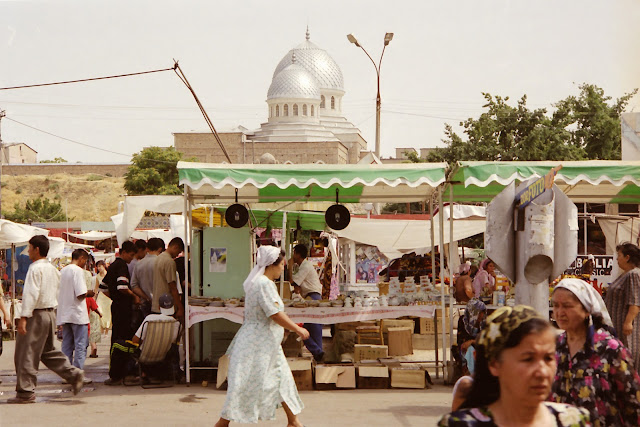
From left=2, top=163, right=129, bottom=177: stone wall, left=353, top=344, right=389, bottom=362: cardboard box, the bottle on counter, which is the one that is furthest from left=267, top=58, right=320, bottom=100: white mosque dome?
the bottle on counter

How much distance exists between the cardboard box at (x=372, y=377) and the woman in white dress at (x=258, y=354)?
12.2 feet

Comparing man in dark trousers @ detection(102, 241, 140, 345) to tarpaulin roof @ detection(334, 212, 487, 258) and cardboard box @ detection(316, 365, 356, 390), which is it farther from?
tarpaulin roof @ detection(334, 212, 487, 258)

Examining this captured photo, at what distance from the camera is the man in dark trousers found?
39.0ft

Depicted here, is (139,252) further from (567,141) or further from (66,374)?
(567,141)

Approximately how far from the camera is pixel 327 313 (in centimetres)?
1149

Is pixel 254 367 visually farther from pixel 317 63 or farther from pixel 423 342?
pixel 317 63

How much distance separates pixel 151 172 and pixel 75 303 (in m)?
63.0

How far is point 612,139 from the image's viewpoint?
126 feet

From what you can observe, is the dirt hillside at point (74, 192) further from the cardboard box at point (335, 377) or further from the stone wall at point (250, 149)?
the cardboard box at point (335, 377)

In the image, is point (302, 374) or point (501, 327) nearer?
point (501, 327)

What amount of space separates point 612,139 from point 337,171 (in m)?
30.2

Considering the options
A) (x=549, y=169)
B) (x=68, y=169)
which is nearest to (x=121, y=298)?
(x=549, y=169)

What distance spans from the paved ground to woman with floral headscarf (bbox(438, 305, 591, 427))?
592cm

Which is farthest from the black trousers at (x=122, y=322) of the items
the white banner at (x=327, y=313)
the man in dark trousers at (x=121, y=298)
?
the white banner at (x=327, y=313)
